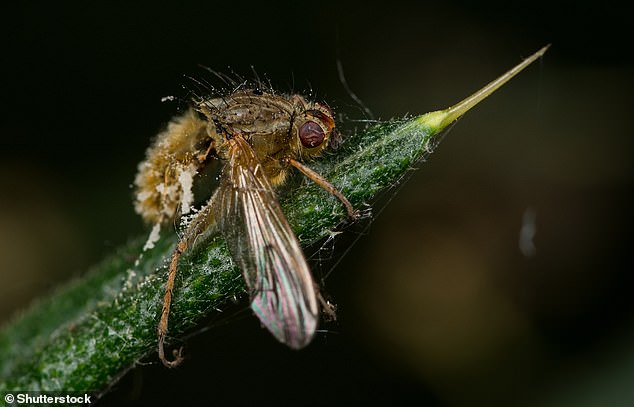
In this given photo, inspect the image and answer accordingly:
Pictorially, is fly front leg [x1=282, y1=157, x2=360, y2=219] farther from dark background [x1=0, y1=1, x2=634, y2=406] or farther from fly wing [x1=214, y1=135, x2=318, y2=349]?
dark background [x1=0, y1=1, x2=634, y2=406]

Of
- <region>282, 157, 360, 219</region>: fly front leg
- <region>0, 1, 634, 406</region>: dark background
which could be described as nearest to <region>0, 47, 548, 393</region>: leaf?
<region>282, 157, 360, 219</region>: fly front leg

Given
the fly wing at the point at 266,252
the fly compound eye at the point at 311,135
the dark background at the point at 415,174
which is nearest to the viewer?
the fly wing at the point at 266,252

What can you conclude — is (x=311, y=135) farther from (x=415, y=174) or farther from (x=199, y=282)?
(x=415, y=174)

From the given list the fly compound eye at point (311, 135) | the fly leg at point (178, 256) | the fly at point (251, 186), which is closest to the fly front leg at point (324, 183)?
the fly at point (251, 186)

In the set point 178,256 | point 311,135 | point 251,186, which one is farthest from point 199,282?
point 311,135

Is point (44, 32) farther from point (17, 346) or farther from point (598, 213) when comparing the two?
point (598, 213)

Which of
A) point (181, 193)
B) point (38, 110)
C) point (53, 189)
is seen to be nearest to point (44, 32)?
point (38, 110)

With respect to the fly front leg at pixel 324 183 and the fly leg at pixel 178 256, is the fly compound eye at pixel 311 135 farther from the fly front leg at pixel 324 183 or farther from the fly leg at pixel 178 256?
the fly leg at pixel 178 256
